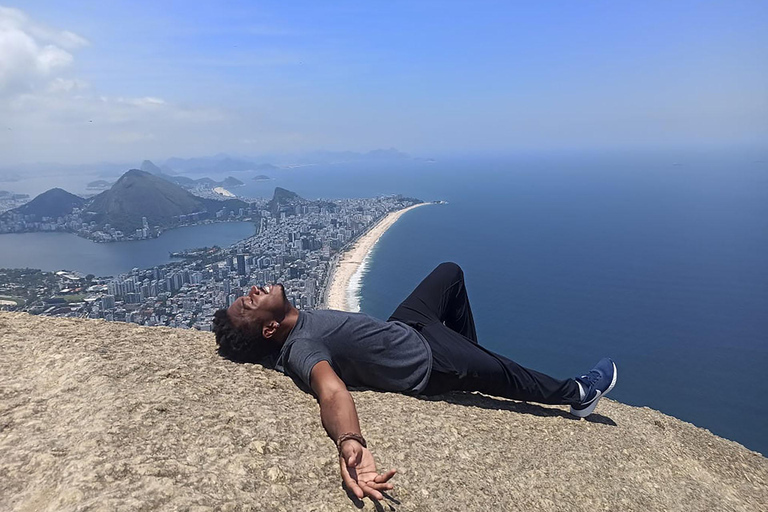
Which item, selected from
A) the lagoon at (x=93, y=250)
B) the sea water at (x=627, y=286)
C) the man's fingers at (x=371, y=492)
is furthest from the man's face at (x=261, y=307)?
the lagoon at (x=93, y=250)

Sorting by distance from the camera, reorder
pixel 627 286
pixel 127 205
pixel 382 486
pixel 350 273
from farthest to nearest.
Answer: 1. pixel 127 205
2. pixel 350 273
3. pixel 627 286
4. pixel 382 486

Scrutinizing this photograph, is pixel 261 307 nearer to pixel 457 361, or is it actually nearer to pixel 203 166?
pixel 457 361

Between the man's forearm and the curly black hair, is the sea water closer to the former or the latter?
the curly black hair

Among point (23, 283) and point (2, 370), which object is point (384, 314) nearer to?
point (23, 283)

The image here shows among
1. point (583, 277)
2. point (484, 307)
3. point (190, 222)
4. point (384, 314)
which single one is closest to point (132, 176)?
point (190, 222)

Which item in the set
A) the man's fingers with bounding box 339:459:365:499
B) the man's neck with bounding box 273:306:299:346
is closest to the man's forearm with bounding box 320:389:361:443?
the man's fingers with bounding box 339:459:365:499

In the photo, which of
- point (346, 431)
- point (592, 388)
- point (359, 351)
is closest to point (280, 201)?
point (592, 388)

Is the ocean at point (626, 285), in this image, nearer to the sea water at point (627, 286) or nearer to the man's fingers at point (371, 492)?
the sea water at point (627, 286)
